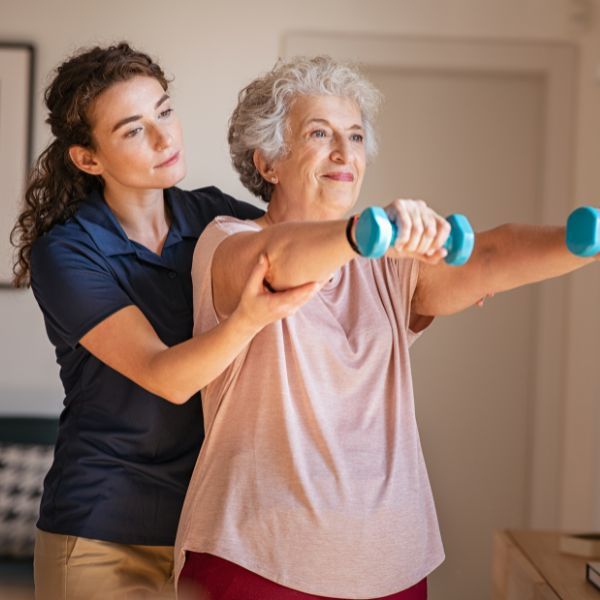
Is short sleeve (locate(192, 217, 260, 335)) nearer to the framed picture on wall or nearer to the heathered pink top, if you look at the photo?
the heathered pink top

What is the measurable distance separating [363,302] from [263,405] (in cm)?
25

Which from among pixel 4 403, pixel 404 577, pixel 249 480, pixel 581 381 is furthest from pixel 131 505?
pixel 581 381

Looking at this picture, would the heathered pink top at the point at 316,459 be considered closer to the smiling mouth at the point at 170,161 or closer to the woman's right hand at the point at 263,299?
the woman's right hand at the point at 263,299

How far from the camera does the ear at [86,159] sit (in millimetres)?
1918

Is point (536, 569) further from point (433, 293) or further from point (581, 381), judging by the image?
point (581, 381)

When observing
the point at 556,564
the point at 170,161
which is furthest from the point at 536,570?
the point at 170,161

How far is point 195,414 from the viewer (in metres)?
1.89

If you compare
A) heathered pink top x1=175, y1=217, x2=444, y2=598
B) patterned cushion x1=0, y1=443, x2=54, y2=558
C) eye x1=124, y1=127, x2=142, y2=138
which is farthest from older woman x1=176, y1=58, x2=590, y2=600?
patterned cushion x1=0, y1=443, x2=54, y2=558

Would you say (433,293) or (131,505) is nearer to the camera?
(433,293)

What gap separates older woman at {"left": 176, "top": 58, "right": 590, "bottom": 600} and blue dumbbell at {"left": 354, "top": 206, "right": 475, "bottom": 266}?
0.26 meters

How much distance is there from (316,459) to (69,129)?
0.85 meters

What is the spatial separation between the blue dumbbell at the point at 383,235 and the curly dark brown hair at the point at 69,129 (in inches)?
34.3

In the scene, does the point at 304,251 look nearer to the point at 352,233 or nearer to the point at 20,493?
the point at 352,233

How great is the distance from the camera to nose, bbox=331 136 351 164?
1.70 m
